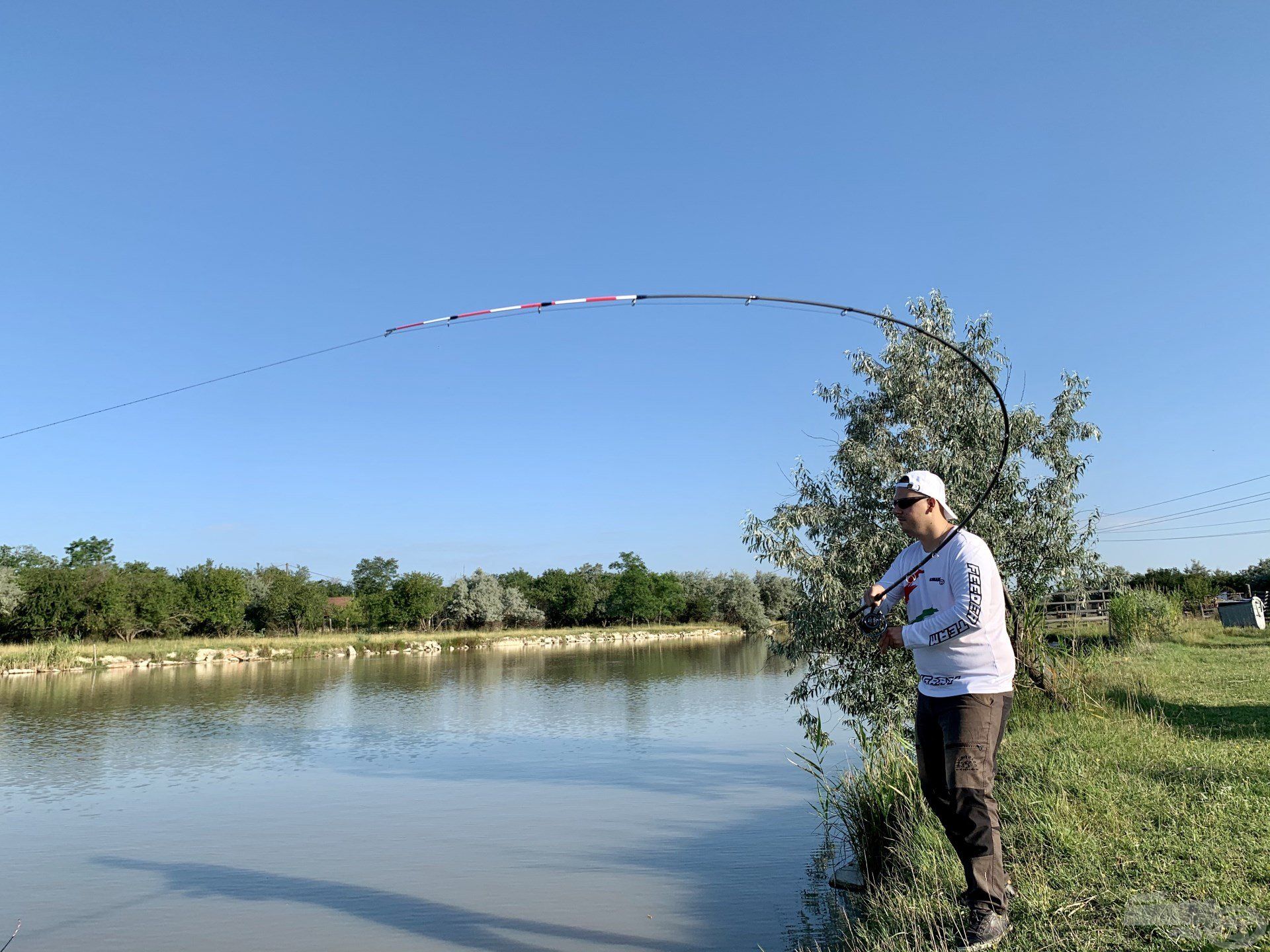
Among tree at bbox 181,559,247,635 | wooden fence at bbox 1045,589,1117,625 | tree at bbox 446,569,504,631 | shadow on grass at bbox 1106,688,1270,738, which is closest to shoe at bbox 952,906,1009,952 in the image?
shadow on grass at bbox 1106,688,1270,738

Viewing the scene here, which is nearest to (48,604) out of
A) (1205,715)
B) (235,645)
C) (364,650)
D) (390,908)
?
(235,645)

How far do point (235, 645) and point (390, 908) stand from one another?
4326 centimetres

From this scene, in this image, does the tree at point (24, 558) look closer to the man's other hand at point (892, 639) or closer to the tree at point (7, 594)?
the tree at point (7, 594)

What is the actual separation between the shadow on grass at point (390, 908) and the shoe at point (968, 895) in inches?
101

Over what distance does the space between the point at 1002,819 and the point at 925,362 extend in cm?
629

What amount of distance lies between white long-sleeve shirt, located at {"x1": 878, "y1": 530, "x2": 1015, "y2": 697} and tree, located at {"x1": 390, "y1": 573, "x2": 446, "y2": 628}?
217 feet

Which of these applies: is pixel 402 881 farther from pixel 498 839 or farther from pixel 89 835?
pixel 89 835

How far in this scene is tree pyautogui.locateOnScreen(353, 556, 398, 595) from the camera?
9481 cm

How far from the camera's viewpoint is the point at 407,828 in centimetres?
1058

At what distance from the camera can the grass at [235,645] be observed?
35406mm

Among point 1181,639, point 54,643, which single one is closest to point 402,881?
point 1181,639

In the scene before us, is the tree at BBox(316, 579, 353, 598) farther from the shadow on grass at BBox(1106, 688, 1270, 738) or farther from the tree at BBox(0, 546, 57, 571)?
the shadow on grass at BBox(1106, 688, 1270, 738)

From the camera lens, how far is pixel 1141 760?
7254 mm

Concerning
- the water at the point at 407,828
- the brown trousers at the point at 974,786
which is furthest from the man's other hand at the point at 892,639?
the water at the point at 407,828
